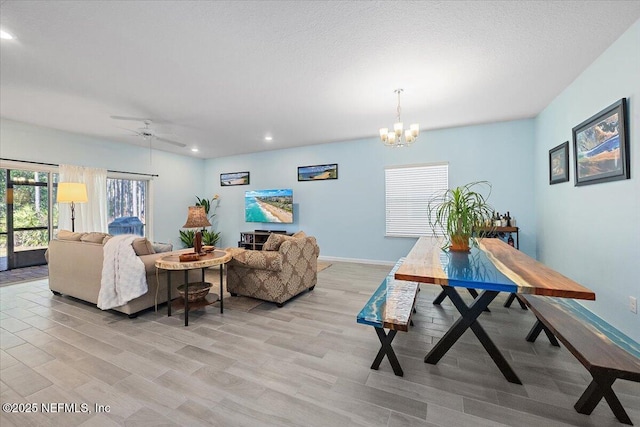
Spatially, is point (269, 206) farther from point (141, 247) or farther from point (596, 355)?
point (596, 355)

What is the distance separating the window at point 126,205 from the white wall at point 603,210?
25.3 feet

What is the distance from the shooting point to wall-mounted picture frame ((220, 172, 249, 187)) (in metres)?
6.76

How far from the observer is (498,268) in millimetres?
1654

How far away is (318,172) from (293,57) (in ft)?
11.2

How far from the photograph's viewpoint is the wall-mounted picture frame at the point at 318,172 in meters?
5.65

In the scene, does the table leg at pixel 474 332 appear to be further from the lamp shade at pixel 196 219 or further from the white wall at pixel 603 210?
the lamp shade at pixel 196 219

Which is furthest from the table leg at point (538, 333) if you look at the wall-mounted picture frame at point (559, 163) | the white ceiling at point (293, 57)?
the white ceiling at point (293, 57)

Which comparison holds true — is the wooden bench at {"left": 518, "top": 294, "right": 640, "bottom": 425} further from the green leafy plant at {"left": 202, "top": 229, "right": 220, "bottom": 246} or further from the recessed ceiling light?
the green leafy plant at {"left": 202, "top": 229, "right": 220, "bottom": 246}

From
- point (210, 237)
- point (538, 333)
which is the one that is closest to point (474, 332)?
point (538, 333)

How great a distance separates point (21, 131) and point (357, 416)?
6.28 metres

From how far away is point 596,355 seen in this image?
51.3 inches

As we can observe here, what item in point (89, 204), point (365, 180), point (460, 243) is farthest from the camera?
point (365, 180)

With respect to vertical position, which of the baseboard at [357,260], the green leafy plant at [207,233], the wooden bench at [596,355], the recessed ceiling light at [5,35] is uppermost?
the recessed ceiling light at [5,35]

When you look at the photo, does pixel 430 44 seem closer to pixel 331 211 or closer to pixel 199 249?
pixel 199 249
